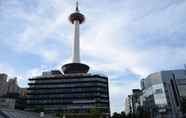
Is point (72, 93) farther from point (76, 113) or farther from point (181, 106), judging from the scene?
point (181, 106)

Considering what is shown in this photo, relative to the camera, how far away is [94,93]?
10344 cm

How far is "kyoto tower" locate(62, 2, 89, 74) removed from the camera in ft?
383

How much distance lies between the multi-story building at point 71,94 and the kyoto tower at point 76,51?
1.89 m

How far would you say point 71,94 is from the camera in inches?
4107

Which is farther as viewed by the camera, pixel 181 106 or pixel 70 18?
pixel 70 18

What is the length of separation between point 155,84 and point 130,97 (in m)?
50.5

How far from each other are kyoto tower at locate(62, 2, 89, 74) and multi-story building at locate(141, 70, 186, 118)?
4308cm

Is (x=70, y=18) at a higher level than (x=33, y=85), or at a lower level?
higher

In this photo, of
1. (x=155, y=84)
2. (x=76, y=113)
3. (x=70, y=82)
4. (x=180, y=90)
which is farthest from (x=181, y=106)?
(x=70, y=82)

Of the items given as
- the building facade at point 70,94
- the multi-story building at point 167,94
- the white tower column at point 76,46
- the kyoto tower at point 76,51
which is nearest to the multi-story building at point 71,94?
the building facade at point 70,94

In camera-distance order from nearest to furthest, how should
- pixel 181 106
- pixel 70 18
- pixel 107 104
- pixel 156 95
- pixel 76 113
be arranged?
pixel 181 106
pixel 156 95
pixel 76 113
pixel 107 104
pixel 70 18

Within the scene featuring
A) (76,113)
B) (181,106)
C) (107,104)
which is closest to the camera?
(181,106)

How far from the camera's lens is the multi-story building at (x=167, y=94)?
8351 cm

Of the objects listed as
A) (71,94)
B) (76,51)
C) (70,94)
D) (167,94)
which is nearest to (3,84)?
(76,51)
